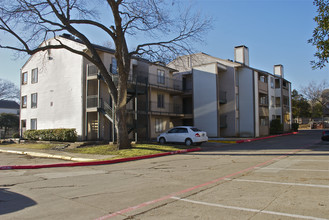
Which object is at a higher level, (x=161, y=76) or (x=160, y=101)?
(x=161, y=76)

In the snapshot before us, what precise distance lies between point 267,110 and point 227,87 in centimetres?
964

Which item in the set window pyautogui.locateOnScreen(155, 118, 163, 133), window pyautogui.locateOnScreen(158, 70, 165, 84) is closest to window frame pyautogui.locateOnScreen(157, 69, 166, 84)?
window pyautogui.locateOnScreen(158, 70, 165, 84)

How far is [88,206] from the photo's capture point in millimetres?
5457

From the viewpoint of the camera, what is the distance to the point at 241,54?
3381cm

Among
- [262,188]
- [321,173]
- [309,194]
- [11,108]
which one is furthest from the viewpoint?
[11,108]

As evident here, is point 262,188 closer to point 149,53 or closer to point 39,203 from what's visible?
point 39,203

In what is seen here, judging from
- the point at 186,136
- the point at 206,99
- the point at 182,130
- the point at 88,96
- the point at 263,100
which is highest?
the point at 263,100

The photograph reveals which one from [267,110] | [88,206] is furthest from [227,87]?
[88,206]

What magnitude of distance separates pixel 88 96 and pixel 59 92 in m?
4.52

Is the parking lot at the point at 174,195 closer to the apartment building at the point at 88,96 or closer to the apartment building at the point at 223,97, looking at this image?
the apartment building at the point at 88,96

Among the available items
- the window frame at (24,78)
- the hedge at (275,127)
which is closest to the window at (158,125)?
the window frame at (24,78)

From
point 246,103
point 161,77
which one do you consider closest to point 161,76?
point 161,77

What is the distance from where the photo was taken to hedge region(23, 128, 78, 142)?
22641 mm

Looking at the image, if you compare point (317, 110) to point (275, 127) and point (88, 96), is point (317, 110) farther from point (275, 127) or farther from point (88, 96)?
point (88, 96)
